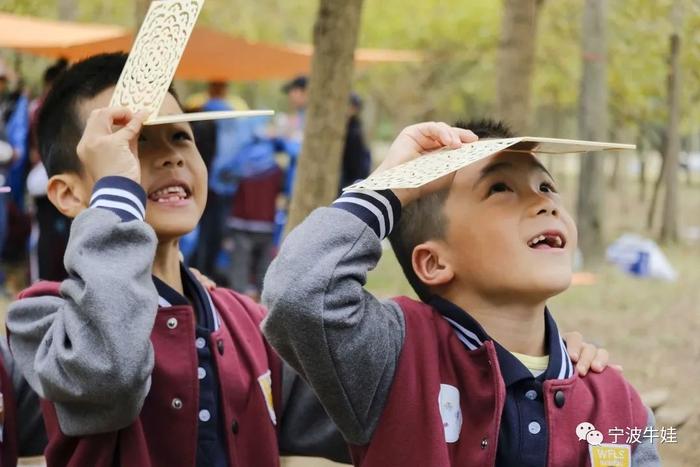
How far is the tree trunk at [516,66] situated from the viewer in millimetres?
6582

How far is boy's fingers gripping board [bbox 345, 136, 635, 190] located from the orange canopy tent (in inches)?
224

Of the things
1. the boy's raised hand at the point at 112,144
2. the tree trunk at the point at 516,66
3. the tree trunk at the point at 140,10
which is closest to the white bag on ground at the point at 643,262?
the tree trunk at the point at 516,66

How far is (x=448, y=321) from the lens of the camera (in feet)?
6.86

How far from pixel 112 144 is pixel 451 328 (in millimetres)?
721

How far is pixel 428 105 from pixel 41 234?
18558 millimetres

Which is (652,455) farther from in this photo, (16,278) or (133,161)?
(16,278)

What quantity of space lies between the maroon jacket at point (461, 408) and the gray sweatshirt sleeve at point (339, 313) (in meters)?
0.04

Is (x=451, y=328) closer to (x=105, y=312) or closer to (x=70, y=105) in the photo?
(x=105, y=312)

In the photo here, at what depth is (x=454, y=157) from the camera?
6.24 ft

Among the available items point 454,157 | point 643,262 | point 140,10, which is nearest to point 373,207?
point 454,157

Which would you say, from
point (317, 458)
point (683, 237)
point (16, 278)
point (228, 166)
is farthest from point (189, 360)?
point (683, 237)

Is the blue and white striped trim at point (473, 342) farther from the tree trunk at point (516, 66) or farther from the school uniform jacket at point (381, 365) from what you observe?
the tree trunk at point (516, 66)

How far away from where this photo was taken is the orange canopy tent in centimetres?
773

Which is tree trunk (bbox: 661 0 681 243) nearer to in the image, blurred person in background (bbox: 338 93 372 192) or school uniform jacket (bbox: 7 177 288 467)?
blurred person in background (bbox: 338 93 372 192)
